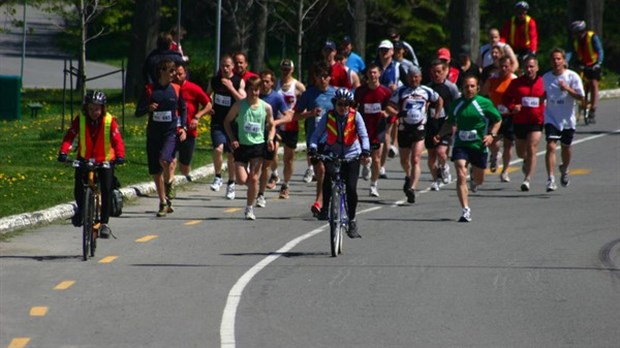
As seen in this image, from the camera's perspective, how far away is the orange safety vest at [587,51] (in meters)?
29.8

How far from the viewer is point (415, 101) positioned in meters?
21.5

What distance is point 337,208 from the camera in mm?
16375

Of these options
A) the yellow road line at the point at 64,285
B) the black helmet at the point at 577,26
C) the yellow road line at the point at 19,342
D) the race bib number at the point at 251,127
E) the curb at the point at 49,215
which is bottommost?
the yellow road line at the point at 19,342

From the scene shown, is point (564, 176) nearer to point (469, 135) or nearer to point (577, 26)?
point (469, 135)

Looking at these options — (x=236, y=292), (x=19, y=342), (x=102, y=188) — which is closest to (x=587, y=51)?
(x=102, y=188)

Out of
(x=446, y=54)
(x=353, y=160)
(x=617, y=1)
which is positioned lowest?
(x=353, y=160)

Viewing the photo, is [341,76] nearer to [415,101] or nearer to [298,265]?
[415,101]

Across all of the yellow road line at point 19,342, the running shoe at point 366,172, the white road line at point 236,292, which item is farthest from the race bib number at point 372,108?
the yellow road line at point 19,342

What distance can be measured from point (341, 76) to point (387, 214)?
12.6 feet

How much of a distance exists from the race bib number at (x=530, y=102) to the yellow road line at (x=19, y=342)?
11927 millimetres

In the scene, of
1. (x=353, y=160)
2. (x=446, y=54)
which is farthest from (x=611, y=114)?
(x=353, y=160)

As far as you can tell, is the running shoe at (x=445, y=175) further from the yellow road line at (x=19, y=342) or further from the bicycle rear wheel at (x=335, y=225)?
the yellow road line at (x=19, y=342)

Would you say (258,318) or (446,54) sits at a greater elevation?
(446,54)

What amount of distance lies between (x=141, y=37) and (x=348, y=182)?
22810 millimetres
